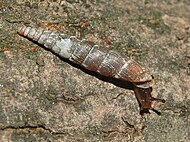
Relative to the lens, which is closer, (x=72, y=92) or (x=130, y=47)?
(x=72, y=92)

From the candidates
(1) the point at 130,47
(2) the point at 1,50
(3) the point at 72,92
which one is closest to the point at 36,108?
(3) the point at 72,92

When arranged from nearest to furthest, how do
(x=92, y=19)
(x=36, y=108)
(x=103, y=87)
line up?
(x=36, y=108)
(x=103, y=87)
(x=92, y=19)

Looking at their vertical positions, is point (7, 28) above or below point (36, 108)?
above

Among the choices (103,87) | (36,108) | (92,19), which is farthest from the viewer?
(92,19)

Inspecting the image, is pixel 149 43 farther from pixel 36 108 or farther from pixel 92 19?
pixel 36 108

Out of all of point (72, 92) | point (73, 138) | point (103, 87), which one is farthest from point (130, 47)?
point (73, 138)

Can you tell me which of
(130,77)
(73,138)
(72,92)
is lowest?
(73,138)

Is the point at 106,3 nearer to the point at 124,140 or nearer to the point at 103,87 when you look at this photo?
the point at 103,87
